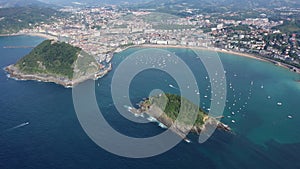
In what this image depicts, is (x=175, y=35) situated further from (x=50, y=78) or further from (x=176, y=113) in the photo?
(x=176, y=113)

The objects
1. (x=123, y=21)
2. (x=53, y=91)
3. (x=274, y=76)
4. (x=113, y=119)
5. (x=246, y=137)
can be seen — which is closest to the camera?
(x=246, y=137)

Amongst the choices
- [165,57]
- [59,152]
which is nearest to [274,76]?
[165,57]

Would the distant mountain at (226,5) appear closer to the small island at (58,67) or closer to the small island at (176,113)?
the small island at (58,67)

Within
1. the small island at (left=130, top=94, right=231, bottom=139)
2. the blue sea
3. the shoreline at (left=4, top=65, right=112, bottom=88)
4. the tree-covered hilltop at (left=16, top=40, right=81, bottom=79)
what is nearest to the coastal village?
the tree-covered hilltop at (left=16, top=40, right=81, bottom=79)

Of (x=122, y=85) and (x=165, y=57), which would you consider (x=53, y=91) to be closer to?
(x=122, y=85)

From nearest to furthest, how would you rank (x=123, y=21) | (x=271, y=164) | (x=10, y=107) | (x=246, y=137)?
(x=271, y=164) → (x=246, y=137) → (x=10, y=107) → (x=123, y=21)

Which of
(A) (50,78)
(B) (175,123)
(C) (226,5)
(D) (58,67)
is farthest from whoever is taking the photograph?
(C) (226,5)

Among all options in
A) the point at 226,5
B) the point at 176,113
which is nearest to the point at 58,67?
the point at 176,113

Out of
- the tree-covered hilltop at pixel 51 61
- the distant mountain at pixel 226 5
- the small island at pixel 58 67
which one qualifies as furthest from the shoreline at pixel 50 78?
the distant mountain at pixel 226 5
